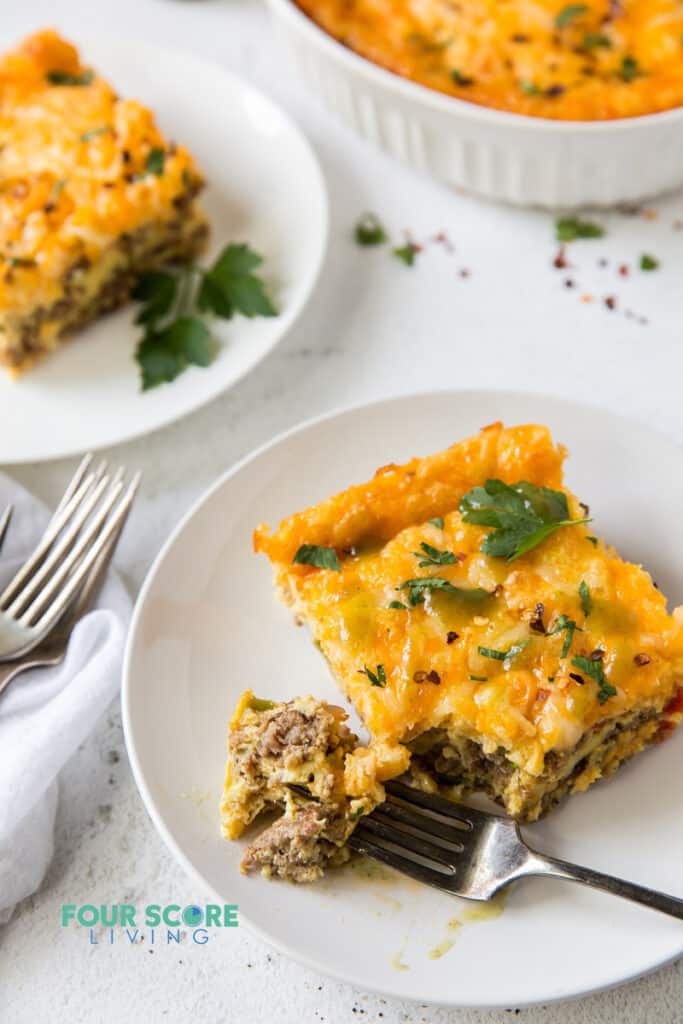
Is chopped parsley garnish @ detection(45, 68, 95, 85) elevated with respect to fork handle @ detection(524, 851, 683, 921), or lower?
elevated

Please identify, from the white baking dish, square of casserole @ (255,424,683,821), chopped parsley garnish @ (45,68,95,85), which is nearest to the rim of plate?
the white baking dish

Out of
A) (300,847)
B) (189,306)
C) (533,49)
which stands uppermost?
(533,49)

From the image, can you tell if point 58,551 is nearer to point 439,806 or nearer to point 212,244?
point 439,806

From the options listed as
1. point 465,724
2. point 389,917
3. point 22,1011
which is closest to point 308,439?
point 465,724

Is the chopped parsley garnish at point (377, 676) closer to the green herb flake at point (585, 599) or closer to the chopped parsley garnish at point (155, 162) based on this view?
the green herb flake at point (585, 599)

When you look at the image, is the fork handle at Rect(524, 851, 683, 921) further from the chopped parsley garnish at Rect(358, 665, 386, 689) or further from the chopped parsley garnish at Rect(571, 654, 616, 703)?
the chopped parsley garnish at Rect(358, 665, 386, 689)

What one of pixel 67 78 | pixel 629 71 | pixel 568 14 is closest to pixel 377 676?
pixel 629 71

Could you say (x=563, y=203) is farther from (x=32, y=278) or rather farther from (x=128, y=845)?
(x=128, y=845)

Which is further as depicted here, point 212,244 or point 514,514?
point 212,244
